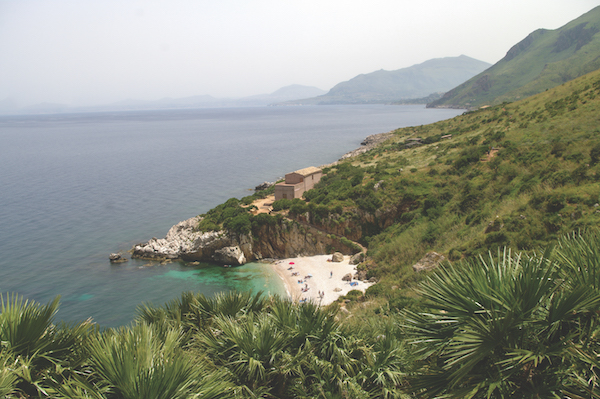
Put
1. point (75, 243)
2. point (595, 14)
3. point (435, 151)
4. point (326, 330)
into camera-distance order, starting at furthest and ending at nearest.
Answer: point (595, 14) < point (435, 151) < point (75, 243) < point (326, 330)

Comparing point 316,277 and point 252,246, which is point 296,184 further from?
point 316,277

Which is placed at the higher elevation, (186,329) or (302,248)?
(186,329)

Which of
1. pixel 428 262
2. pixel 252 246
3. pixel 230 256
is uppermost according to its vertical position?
pixel 428 262

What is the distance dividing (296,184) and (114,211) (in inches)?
1059

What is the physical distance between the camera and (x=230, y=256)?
32.7 m

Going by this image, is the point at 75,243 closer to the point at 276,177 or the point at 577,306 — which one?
the point at 276,177

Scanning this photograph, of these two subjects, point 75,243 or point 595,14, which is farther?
point 595,14

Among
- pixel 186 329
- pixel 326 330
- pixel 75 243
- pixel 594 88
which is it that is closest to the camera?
pixel 326 330

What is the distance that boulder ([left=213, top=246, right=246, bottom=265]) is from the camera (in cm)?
3266

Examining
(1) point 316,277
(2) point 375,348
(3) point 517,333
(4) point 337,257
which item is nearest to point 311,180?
(4) point 337,257

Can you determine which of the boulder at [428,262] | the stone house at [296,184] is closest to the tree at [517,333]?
the boulder at [428,262]

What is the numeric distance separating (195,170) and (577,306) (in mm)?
72701

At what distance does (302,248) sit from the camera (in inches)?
1308

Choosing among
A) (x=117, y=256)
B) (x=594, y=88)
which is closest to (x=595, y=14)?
(x=594, y=88)
